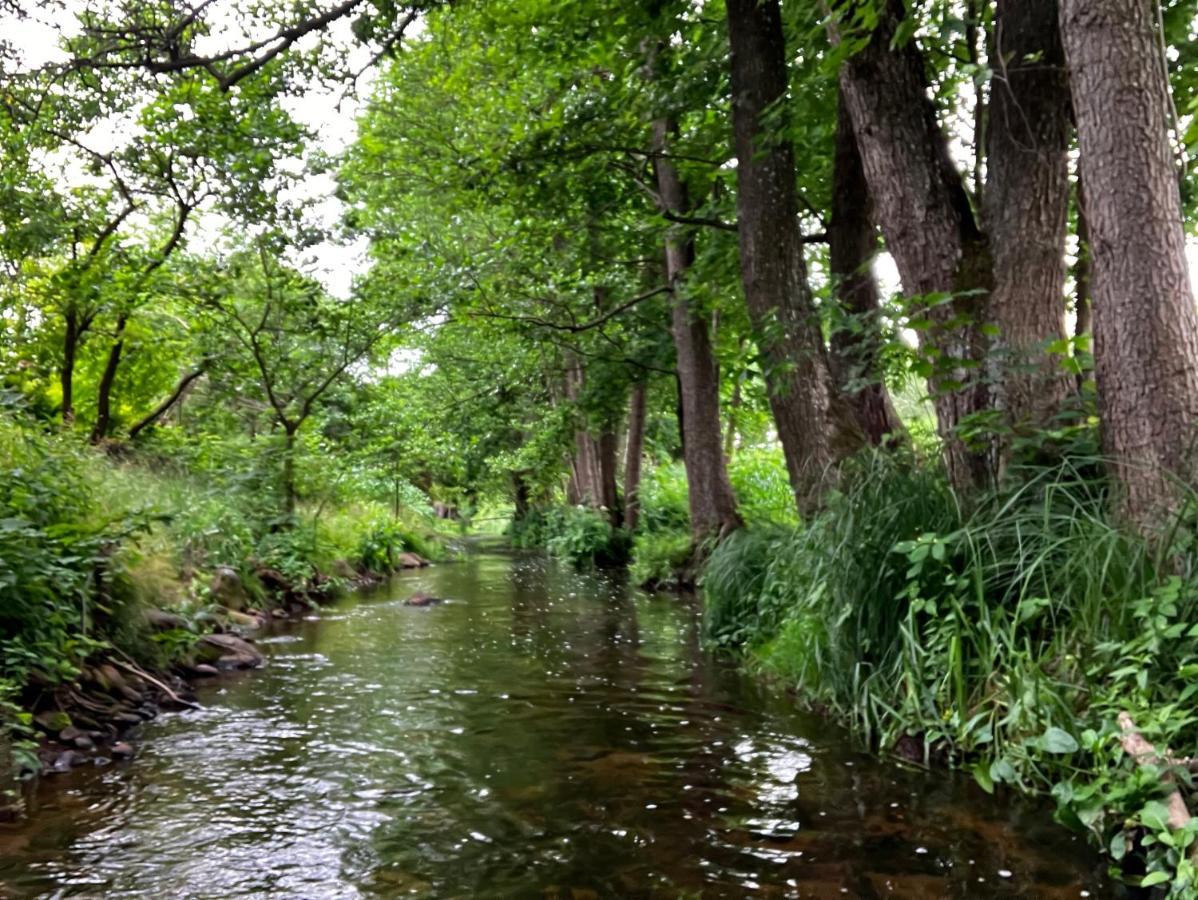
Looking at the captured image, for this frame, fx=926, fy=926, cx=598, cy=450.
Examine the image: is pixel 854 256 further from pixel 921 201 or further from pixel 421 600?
pixel 421 600

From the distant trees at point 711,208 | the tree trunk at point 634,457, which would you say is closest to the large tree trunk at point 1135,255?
the distant trees at point 711,208

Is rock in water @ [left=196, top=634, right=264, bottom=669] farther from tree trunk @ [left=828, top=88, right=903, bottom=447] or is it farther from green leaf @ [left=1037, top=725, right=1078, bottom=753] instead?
green leaf @ [left=1037, top=725, right=1078, bottom=753]

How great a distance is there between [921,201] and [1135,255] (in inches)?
63.0

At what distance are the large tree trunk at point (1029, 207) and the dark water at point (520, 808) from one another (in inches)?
90.4

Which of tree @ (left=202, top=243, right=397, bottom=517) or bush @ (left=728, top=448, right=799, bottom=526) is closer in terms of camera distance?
bush @ (left=728, top=448, right=799, bottom=526)

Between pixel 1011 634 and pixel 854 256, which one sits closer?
pixel 1011 634

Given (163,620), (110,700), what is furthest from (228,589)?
(110,700)

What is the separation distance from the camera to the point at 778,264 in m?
7.59

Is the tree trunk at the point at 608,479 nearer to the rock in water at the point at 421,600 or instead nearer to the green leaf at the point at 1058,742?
the rock in water at the point at 421,600

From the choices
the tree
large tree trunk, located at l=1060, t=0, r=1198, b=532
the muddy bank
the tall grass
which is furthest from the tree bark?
large tree trunk, located at l=1060, t=0, r=1198, b=532

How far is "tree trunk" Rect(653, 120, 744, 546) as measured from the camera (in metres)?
12.1

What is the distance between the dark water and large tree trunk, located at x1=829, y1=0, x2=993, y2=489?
214 centimetres

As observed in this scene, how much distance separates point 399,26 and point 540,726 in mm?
5422

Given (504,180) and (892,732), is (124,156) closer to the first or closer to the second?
(504,180)
